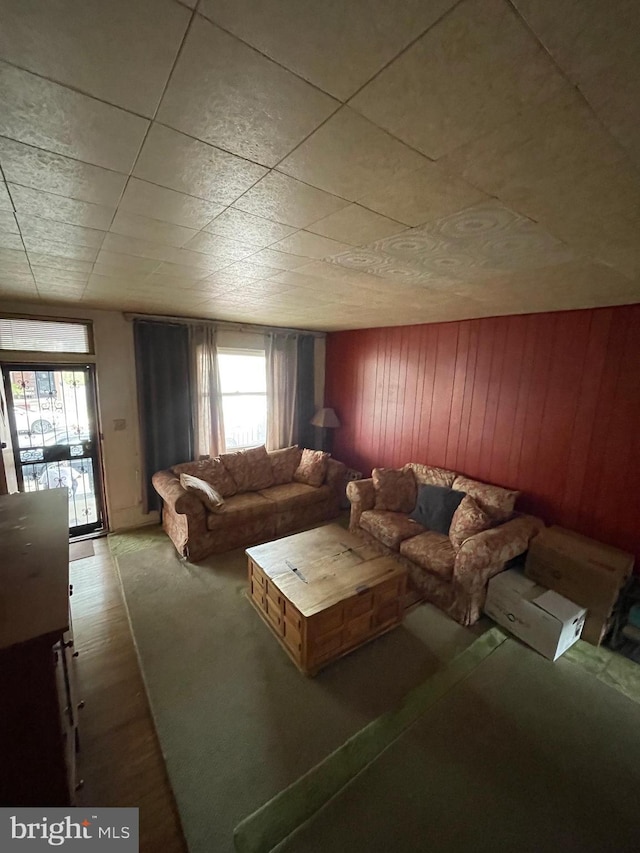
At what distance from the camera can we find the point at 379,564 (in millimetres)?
2594

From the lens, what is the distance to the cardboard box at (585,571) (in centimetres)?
236

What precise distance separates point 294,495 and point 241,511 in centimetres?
69

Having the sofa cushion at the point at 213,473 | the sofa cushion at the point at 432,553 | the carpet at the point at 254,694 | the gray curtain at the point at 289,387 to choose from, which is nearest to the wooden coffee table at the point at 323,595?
the carpet at the point at 254,694

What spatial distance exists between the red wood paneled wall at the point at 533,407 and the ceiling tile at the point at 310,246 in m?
2.23

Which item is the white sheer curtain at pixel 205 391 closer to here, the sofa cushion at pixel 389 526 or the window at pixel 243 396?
the window at pixel 243 396

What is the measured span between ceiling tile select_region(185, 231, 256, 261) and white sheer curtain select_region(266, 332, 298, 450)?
9.50 feet

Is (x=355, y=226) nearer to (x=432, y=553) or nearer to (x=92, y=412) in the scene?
(x=432, y=553)

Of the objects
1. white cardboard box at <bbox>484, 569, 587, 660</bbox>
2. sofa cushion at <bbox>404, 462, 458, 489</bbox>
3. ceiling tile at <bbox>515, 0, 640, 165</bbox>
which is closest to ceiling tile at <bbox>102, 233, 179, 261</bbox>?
ceiling tile at <bbox>515, 0, 640, 165</bbox>

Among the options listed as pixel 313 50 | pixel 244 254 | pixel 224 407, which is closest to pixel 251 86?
pixel 313 50

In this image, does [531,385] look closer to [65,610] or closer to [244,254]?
[244,254]

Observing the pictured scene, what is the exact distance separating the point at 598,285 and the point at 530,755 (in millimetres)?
2625

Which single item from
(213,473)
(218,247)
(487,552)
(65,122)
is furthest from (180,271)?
(487,552)

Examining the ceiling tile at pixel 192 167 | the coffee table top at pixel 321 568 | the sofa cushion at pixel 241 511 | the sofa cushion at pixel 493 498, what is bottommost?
the sofa cushion at pixel 241 511

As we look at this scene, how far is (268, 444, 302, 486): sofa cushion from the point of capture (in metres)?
4.45
